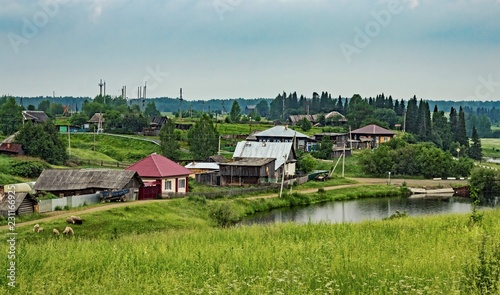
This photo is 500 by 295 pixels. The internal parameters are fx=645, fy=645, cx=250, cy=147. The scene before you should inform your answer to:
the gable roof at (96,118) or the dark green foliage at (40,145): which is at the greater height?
the gable roof at (96,118)

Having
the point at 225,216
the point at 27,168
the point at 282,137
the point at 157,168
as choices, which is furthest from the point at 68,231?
the point at 282,137

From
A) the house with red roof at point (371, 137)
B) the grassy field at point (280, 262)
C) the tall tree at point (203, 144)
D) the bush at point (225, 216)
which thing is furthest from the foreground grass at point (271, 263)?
the house with red roof at point (371, 137)

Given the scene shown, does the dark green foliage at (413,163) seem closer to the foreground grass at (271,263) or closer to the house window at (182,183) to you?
the house window at (182,183)

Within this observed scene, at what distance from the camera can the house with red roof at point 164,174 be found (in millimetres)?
37188

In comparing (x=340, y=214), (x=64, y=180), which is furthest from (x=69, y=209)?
(x=340, y=214)

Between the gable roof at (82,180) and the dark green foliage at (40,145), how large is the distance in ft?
51.5

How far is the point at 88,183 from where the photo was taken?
32.5 meters

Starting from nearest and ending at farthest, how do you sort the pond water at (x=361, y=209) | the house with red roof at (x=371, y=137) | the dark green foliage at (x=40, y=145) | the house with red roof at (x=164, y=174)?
the pond water at (x=361, y=209), the house with red roof at (x=164, y=174), the dark green foliage at (x=40, y=145), the house with red roof at (x=371, y=137)

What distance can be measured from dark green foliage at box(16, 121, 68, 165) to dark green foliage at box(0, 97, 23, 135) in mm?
15024

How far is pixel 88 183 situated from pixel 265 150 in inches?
814

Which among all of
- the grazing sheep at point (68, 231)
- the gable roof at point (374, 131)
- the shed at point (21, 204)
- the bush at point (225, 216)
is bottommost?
the bush at point (225, 216)

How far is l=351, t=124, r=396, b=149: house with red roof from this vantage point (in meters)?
77.0

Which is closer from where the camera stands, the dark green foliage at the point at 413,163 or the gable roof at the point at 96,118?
the dark green foliage at the point at 413,163

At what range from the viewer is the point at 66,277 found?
960cm
